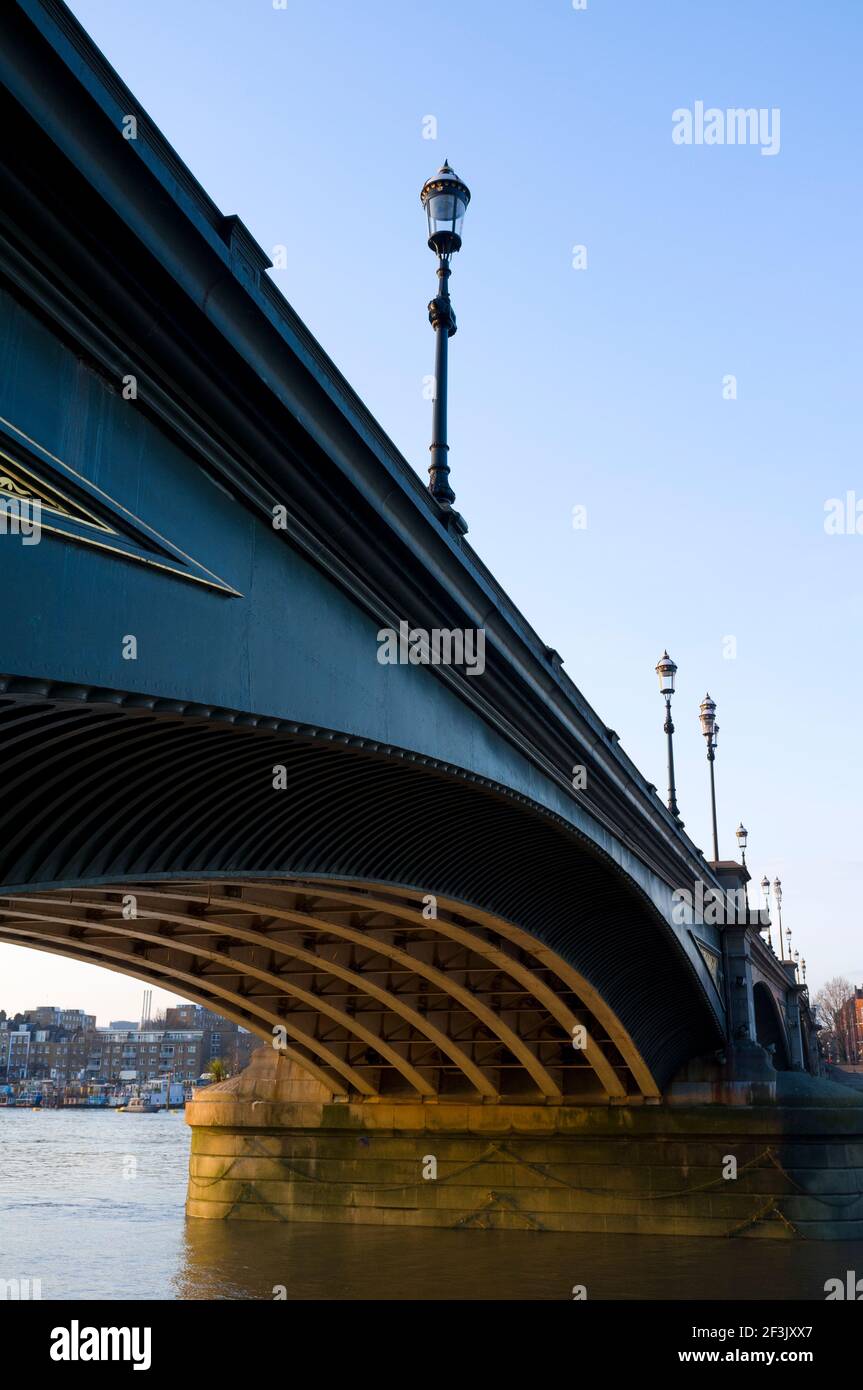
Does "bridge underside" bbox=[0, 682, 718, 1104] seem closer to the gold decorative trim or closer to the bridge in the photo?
the bridge

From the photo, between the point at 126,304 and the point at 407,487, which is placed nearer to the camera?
the point at 126,304

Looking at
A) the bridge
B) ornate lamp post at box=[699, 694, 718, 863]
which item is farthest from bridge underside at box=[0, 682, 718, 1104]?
ornate lamp post at box=[699, 694, 718, 863]

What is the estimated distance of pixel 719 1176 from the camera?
33.6 m

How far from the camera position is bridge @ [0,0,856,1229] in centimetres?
698

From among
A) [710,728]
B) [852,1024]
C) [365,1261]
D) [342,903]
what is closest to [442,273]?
[342,903]

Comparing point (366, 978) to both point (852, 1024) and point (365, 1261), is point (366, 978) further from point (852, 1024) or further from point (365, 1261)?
point (852, 1024)

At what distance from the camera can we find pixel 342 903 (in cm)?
2358

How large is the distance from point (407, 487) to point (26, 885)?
14.9 ft

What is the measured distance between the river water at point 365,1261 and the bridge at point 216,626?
671cm

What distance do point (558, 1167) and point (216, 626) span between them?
28.3m

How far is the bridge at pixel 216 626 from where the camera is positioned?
6984mm

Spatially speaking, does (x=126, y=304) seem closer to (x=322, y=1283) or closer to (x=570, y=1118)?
(x=322, y=1283)
